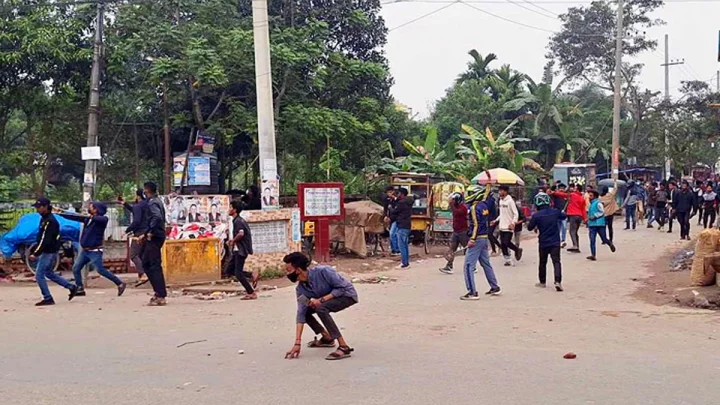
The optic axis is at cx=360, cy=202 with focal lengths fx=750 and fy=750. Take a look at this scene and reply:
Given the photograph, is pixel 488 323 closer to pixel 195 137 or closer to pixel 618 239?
pixel 195 137

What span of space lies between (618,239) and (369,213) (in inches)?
331

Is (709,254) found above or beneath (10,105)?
beneath

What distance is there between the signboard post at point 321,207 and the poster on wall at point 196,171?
318 cm

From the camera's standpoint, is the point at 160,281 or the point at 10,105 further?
the point at 10,105

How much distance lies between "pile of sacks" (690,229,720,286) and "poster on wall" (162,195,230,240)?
8.59 m

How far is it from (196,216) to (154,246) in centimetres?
324

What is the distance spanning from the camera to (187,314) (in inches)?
428

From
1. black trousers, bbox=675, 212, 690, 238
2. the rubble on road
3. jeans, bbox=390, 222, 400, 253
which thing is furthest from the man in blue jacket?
black trousers, bbox=675, 212, 690, 238

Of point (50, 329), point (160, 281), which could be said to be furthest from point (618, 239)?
point (50, 329)

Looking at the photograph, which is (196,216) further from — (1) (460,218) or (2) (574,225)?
(2) (574,225)

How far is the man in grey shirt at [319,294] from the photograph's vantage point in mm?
7523

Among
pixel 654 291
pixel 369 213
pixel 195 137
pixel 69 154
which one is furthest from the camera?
pixel 69 154

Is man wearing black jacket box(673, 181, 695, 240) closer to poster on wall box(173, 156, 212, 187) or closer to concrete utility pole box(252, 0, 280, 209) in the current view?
concrete utility pole box(252, 0, 280, 209)

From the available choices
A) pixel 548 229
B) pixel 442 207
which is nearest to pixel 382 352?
pixel 548 229
